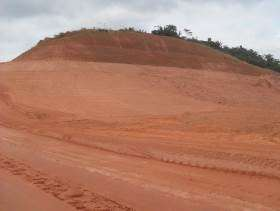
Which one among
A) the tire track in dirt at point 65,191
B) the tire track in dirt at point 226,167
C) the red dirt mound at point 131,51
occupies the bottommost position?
the tire track in dirt at point 65,191

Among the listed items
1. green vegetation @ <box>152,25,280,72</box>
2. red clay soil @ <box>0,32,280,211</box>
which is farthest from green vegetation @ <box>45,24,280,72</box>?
red clay soil @ <box>0,32,280,211</box>

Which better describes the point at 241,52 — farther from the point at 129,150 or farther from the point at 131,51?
the point at 129,150

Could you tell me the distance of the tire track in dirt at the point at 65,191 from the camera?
7237 millimetres

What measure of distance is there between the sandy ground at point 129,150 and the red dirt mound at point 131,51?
10167mm

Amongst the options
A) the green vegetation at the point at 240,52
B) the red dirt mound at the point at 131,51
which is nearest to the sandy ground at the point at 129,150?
the red dirt mound at the point at 131,51

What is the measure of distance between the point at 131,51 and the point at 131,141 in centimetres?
2825

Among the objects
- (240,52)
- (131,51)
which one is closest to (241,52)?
(240,52)

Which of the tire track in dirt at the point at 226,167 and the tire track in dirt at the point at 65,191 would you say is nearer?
the tire track in dirt at the point at 65,191

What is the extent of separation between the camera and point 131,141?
44.0 ft

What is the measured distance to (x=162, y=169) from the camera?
9.86 metres

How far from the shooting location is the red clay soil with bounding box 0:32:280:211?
781 cm

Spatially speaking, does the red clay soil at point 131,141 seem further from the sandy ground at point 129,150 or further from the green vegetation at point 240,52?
the green vegetation at point 240,52

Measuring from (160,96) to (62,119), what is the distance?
8700 millimetres

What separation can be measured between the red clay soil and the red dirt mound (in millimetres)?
4539
